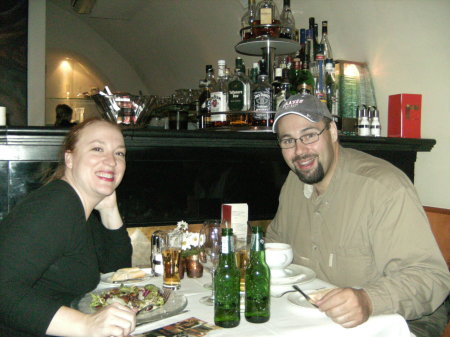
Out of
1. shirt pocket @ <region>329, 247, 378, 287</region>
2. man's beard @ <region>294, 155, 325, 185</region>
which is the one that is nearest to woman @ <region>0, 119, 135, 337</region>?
man's beard @ <region>294, 155, 325, 185</region>

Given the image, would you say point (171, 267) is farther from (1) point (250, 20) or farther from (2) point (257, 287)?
(1) point (250, 20)

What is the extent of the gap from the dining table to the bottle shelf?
1.46 m

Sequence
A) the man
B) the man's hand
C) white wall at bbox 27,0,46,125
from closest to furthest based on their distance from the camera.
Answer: the man's hand
the man
white wall at bbox 27,0,46,125

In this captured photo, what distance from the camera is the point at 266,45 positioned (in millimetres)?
2436

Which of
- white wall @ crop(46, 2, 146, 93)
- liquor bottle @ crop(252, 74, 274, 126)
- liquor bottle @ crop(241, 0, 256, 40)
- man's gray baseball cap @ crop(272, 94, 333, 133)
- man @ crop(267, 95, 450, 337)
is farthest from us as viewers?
white wall @ crop(46, 2, 146, 93)

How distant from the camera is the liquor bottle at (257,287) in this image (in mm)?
1082

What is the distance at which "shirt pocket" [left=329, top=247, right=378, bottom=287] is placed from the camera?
1499mm

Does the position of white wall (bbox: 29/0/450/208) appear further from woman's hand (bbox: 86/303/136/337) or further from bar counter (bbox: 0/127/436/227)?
woman's hand (bbox: 86/303/136/337)

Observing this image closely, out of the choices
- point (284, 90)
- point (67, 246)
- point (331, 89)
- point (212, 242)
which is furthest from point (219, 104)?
point (67, 246)

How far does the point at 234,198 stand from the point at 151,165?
0.46 meters

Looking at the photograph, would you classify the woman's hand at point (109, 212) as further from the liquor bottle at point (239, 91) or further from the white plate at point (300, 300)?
the liquor bottle at point (239, 91)

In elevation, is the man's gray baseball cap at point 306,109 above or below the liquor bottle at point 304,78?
below

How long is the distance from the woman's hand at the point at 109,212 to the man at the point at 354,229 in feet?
2.13

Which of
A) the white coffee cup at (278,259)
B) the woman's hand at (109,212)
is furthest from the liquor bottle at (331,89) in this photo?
the woman's hand at (109,212)
